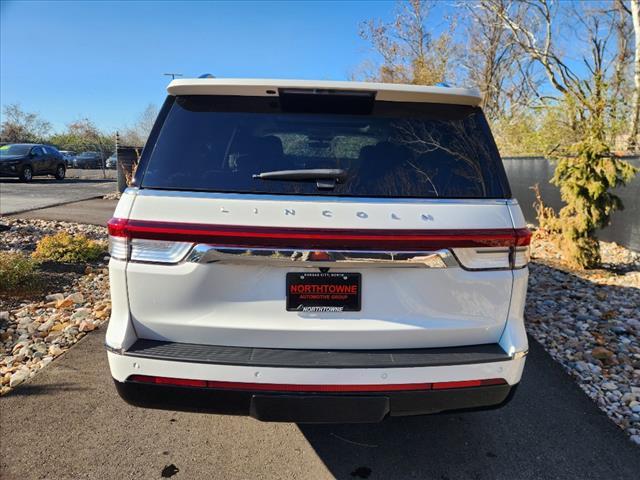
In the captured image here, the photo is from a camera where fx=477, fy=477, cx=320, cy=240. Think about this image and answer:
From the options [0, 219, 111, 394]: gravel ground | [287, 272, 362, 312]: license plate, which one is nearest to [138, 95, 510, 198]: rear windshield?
[287, 272, 362, 312]: license plate

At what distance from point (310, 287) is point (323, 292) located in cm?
6

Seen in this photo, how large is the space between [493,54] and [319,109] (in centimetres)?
2364

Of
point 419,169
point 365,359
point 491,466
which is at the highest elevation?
point 419,169

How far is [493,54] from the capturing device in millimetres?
22922

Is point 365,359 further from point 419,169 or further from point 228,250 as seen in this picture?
point 419,169

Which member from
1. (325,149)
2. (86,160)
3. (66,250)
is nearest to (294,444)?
(325,149)

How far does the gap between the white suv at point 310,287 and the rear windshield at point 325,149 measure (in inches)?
0.5

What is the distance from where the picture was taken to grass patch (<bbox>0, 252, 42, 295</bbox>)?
5.21 m

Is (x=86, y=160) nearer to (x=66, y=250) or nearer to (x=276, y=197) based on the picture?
(x=66, y=250)

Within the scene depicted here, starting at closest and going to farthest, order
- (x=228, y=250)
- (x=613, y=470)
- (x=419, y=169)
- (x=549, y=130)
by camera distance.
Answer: (x=228, y=250) < (x=419, y=169) < (x=613, y=470) < (x=549, y=130)

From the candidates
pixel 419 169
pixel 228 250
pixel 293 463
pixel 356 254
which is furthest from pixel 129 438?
pixel 419 169

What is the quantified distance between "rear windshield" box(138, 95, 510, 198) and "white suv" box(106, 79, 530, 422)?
0.04 ft

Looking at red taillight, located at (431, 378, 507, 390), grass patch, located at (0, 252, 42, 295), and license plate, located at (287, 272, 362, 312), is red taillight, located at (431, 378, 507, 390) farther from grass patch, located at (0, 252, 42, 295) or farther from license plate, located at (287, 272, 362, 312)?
grass patch, located at (0, 252, 42, 295)

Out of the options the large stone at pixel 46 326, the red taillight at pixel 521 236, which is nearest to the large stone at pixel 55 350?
the large stone at pixel 46 326
